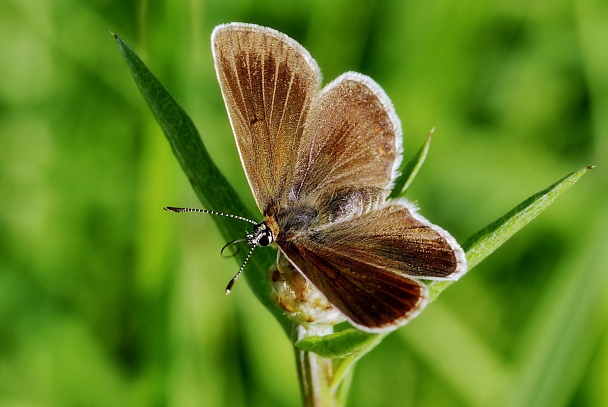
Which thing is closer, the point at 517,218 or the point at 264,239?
the point at 517,218

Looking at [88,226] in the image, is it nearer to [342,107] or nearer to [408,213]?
[342,107]

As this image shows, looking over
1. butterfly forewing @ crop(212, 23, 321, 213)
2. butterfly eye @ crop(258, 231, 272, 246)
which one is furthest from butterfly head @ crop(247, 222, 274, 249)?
butterfly forewing @ crop(212, 23, 321, 213)

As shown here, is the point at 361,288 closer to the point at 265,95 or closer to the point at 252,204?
the point at 265,95

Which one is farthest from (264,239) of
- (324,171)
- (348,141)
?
(348,141)

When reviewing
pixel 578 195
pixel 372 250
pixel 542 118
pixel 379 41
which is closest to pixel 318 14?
pixel 379 41

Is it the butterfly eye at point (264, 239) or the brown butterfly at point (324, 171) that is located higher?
the brown butterfly at point (324, 171)

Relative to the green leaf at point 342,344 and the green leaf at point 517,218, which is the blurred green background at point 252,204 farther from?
the green leaf at point 517,218

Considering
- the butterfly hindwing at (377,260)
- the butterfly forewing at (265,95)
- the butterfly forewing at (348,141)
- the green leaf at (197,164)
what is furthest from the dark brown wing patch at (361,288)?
the butterfly forewing at (348,141)
